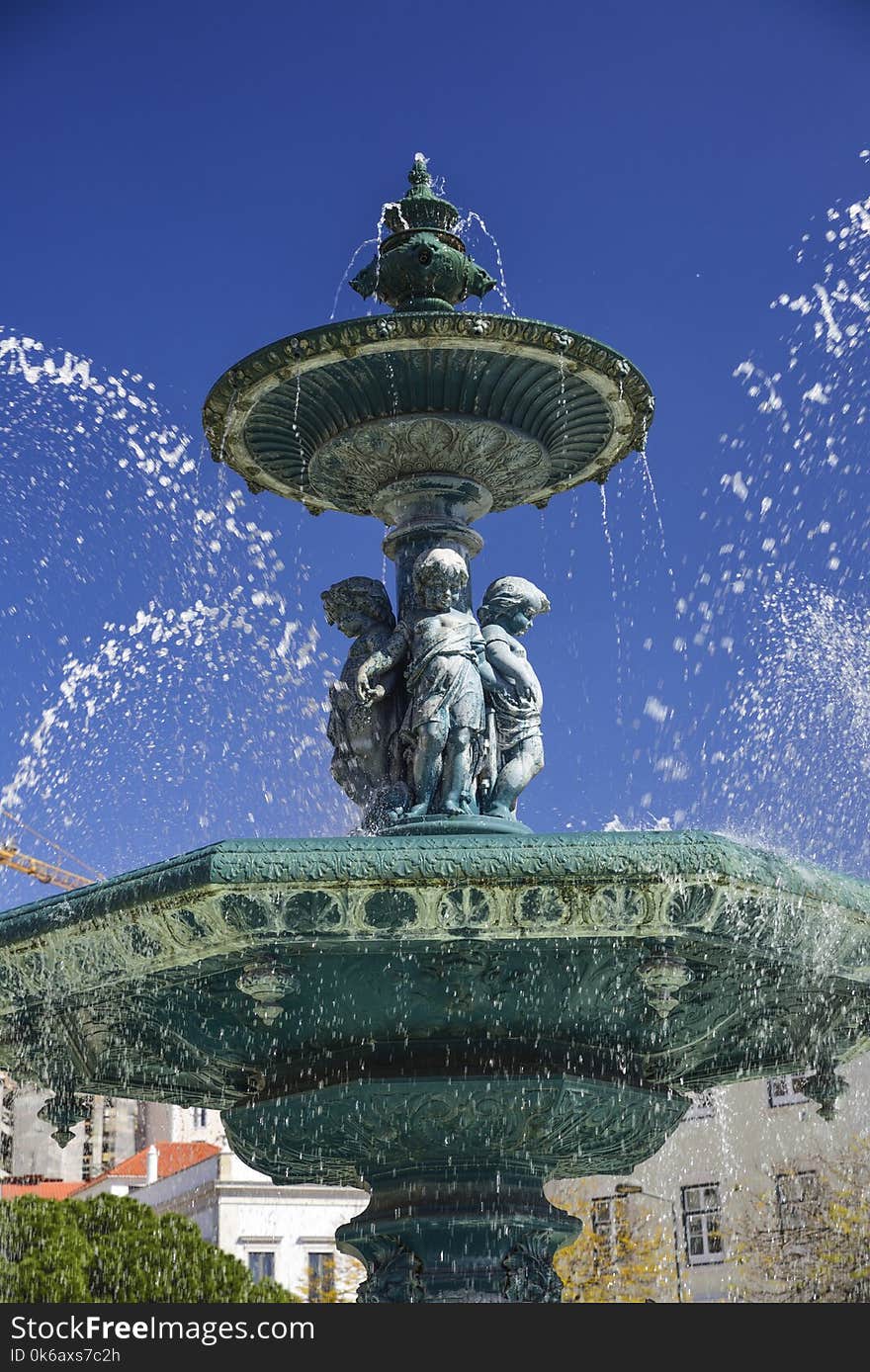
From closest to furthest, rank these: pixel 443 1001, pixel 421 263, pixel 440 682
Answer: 1. pixel 443 1001
2. pixel 440 682
3. pixel 421 263

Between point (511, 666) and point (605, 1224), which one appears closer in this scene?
point (511, 666)

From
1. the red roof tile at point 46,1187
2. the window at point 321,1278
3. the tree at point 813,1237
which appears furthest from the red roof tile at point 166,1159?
the tree at point 813,1237

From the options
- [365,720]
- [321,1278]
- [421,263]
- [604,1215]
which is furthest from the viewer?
[321,1278]

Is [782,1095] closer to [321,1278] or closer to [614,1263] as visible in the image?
[614,1263]

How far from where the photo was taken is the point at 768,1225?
101ft

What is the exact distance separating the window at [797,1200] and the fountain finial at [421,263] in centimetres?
2091

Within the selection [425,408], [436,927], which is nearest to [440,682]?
[425,408]

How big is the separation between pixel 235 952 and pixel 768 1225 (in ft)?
89.4

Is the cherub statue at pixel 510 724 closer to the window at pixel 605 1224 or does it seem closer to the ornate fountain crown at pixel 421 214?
the ornate fountain crown at pixel 421 214

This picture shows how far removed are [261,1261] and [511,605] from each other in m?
36.3

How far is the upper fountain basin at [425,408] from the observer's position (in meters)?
7.68

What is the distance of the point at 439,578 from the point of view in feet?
25.6

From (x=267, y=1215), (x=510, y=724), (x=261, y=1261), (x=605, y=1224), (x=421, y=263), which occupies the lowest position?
(x=510, y=724)

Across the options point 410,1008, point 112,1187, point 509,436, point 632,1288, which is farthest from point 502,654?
point 112,1187
